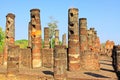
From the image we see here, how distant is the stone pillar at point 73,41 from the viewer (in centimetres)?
1864

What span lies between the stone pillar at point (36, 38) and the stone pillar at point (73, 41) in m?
3.49

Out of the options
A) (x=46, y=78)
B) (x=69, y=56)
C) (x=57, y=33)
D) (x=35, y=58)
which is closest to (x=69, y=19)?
(x=69, y=56)

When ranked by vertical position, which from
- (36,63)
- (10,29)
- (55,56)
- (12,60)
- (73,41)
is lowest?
(36,63)

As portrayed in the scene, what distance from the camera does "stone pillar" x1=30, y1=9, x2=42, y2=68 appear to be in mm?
20906

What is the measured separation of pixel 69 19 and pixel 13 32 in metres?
5.80

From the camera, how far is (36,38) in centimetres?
2128

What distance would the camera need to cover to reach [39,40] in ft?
70.5

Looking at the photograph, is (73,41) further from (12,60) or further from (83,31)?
(83,31)

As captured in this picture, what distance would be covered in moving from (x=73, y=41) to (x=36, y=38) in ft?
13.1

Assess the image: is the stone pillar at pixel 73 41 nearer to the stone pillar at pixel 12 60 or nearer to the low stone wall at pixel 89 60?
the low stone wall at pixel 89 60

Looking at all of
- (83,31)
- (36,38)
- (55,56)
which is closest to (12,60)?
(55,56)

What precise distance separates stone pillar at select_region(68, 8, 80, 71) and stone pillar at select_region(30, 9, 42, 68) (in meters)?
3.49

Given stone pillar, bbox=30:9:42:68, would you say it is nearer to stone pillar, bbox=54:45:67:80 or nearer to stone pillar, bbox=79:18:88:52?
stone pillar, bbox=79:18:88:52

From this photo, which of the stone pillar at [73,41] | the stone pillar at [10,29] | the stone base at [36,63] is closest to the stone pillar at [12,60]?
the stone base at [36,63]
